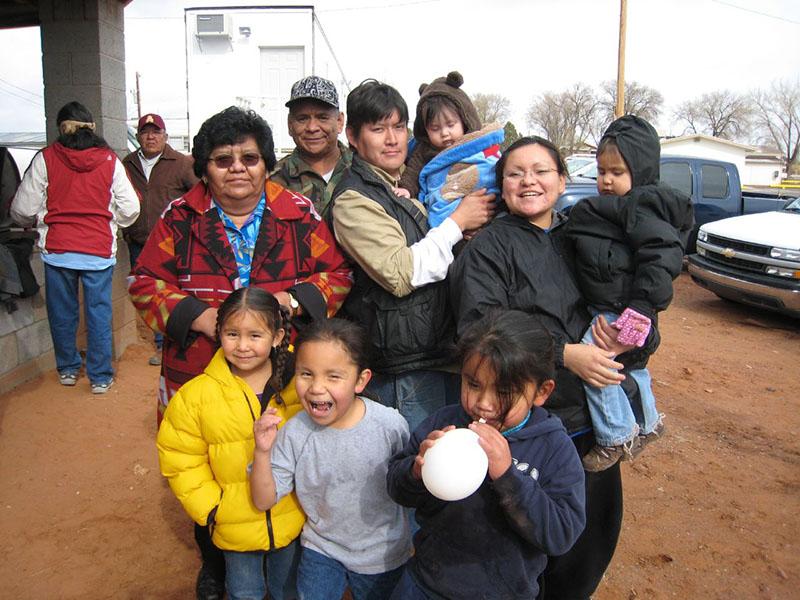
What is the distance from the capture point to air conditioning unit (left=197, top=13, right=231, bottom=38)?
28125 millimetres

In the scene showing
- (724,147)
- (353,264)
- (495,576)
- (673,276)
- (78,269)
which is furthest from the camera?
(724,147)

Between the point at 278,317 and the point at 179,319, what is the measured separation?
1.22 feet

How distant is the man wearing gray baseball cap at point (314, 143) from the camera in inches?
117

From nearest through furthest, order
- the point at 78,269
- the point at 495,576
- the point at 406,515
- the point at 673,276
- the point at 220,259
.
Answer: the point at 495,576 < the point at 673,276 < the point at 406,515 < the point at 220,259 < the point at 78,269

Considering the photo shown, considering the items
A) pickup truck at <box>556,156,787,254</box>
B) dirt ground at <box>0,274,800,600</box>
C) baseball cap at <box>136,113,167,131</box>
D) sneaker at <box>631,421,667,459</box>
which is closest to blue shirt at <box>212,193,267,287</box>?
sneaker at <box>631,421,667,459</box>

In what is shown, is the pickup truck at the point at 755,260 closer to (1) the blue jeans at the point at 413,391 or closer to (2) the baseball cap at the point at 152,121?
(1) the blue jeans at the point at 413,391

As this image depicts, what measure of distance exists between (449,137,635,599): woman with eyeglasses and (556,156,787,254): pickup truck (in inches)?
360

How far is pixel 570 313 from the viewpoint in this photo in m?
2.16

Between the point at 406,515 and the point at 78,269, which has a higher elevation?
the point at 78,269

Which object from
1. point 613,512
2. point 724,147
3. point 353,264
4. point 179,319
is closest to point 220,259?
point 179,319

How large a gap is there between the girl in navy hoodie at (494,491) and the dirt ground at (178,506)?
1573mm

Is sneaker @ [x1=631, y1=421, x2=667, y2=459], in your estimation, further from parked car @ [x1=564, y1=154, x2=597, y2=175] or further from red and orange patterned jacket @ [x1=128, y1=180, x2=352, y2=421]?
parked car @ [x1=564, y1=154, x2=597, y2=175]

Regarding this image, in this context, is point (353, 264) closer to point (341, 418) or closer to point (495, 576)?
point (341, 418)

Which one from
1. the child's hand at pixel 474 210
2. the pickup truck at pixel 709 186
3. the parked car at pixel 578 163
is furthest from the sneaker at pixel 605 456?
the parked car at pixel 578 163
